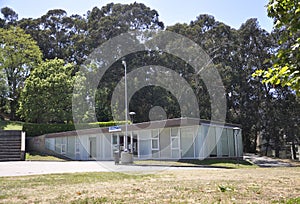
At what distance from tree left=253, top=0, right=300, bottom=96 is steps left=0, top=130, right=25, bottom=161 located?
2952 centimetres

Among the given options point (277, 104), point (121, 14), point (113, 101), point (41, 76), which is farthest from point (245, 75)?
point (41, 76)

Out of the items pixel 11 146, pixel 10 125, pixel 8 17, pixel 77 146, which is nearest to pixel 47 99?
pixel 10 125

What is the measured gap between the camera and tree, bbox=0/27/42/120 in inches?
1953

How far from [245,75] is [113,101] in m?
17.1

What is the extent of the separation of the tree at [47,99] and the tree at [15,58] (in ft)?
23.3

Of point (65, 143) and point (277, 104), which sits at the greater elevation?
point (277, 104)

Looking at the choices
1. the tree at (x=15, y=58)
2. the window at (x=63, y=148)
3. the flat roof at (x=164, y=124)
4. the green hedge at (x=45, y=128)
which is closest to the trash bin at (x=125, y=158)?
the flat roof at (x=164, y=124)

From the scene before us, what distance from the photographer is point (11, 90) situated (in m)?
50.6

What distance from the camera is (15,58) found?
4991 cm

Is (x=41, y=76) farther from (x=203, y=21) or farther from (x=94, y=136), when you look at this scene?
(x=203, y=21)

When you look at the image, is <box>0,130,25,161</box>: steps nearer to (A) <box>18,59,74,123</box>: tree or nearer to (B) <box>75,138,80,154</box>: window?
(B) <box>75,138,80,154</box>: window

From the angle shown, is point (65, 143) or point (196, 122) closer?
point (196, 122)

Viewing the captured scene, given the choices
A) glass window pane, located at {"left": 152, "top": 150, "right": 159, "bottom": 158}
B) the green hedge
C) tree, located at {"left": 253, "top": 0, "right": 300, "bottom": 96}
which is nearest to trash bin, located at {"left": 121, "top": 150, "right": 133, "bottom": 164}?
glass window pane, located at {"left": 152, "top": 150, "right": 159, "bottom": 158}

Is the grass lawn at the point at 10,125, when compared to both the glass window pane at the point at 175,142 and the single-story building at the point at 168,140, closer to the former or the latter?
the single-story building at the point at 168,140
